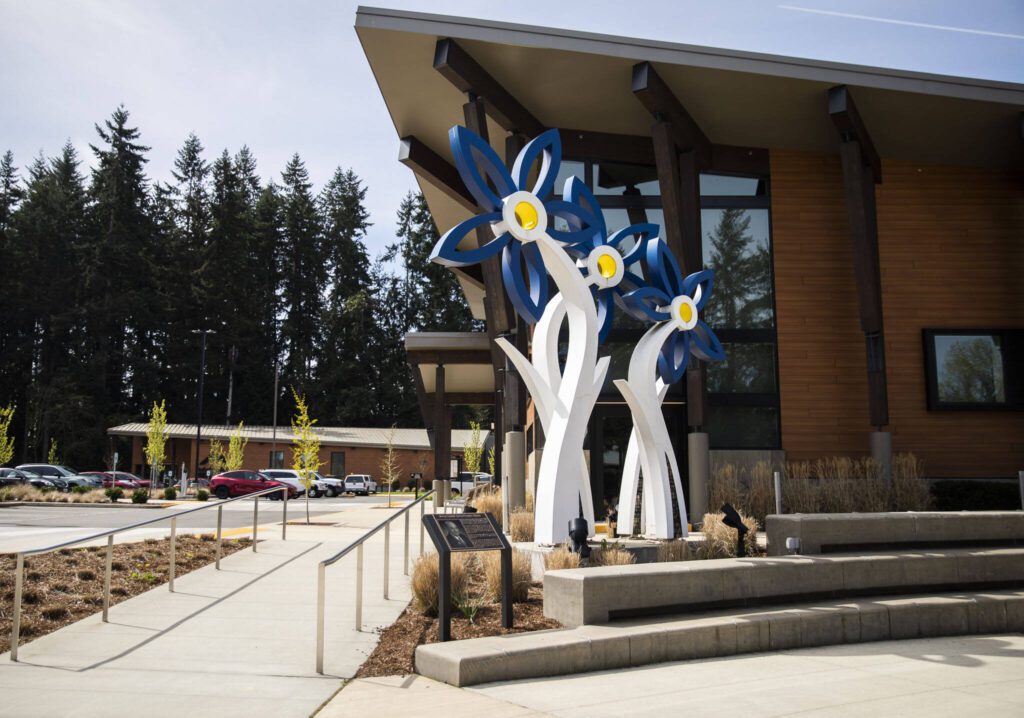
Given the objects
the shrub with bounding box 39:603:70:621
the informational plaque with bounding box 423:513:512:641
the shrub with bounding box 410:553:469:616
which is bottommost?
the shrub with bounding box 39:603:70:621

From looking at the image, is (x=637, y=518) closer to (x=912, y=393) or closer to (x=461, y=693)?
(x=912, y=393)

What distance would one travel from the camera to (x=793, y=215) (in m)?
20.0

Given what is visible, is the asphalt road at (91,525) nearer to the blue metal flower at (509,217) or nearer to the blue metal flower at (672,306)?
the blue metal flower at (509,217)

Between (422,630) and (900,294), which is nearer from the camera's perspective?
(422,630)

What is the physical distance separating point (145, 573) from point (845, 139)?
16.4m

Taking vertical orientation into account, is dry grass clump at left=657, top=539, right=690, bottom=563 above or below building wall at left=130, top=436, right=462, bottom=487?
below

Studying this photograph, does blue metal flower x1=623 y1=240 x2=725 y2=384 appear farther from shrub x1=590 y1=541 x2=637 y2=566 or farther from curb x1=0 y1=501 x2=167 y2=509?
curb x1=0 y1=501 x2=167 y2=509

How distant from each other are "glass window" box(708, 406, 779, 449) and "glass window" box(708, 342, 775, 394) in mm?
476

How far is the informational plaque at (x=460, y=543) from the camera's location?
22.6ft

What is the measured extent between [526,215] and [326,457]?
46.9 meters

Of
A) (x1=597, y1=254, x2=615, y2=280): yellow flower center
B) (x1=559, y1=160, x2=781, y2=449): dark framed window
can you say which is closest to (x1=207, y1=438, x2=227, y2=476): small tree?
(x1=559, y1=160, x2=781, y2=449): dark framed window

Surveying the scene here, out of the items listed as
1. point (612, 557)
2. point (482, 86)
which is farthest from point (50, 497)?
point (612, 557)

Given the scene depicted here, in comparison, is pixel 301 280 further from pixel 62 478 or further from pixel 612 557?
pixel 612 557

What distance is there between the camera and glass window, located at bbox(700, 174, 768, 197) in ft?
67.2
